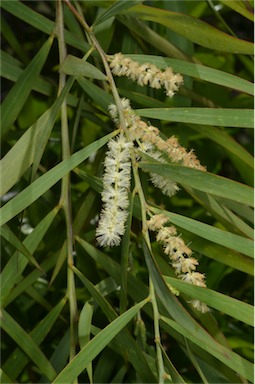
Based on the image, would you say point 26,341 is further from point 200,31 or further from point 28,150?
point 200,31

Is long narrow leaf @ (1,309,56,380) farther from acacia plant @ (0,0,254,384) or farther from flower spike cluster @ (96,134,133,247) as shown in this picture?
flower spike cluster @ (96,134,133,247)

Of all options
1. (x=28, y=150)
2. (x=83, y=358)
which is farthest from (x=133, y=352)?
(x=28, y=150)

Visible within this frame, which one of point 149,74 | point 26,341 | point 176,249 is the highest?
point 149,74

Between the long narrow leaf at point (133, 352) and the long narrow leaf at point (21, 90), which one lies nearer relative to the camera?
the long narrow leaf at point (133, 352)

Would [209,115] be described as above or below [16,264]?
above

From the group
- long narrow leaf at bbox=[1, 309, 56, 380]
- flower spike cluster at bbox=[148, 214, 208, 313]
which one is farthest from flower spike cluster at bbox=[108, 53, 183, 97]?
long narrow leaf at bbox=[1, 309, 56, 380]

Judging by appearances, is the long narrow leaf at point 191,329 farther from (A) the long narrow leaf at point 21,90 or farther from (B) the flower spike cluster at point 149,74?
(A) the long narrow leaf at point 21,90

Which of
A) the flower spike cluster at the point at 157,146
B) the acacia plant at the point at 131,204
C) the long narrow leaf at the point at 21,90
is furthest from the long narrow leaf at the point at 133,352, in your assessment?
the long narrow leaf at the point at 21,90

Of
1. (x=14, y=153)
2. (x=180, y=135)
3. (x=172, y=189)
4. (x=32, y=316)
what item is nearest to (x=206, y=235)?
(x=172, y=189)
